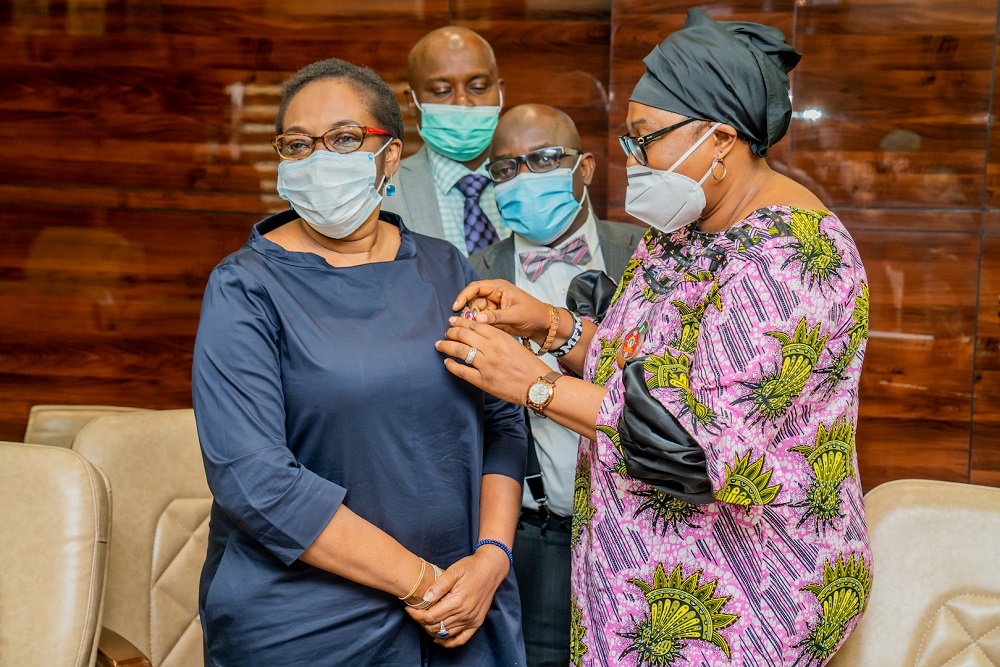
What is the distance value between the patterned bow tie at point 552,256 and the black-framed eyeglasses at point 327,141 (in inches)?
32.6

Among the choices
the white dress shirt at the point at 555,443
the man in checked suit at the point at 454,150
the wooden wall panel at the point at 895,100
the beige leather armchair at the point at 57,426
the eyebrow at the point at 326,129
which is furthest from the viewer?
the wooden wall panel at the point at 895,100

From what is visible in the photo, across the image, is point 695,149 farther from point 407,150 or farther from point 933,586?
point 407,150

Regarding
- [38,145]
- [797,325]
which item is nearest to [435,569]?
[797,325]

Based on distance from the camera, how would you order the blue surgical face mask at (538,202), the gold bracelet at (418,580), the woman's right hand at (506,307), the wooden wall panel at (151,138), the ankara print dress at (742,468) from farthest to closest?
1. the wooden wall panel at (151,138)
2. the blue surgical face mask at (538,202)
3. the woman's right hand at (506,307)
4. the gold bracelet at (418,580)
5. the ankara print dress at (742,468)

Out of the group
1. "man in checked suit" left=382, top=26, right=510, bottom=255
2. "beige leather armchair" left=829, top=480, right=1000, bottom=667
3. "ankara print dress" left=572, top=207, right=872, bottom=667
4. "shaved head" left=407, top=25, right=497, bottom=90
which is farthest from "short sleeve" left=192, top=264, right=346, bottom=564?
"shaved head" left=407, top=25, right=497, bottom=90

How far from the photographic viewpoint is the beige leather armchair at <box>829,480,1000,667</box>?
196 centimetres

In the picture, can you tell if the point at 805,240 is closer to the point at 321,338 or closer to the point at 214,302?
the point at 321,338

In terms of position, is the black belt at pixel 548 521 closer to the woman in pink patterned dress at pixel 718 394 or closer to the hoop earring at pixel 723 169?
the woman in pink patterned dress at pixel 718 394

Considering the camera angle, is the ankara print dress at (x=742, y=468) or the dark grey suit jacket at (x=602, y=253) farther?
the dark grey suit jacket at (x=602, y=253)

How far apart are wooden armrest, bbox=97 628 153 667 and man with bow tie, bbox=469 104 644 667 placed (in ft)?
3.04

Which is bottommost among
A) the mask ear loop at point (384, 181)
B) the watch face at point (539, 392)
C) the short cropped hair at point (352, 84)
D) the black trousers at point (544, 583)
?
the black trousers at point (544, 583)

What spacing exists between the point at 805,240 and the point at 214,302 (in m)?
0.99

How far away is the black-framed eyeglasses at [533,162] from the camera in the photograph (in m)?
2.55

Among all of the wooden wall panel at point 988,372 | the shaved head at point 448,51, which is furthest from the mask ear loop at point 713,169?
the wooden wall panel at point 988,372
